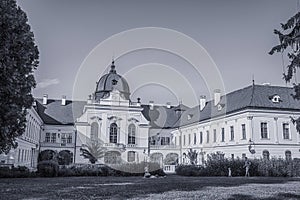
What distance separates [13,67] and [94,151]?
2869cm

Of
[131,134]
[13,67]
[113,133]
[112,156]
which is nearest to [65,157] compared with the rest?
[112,156]

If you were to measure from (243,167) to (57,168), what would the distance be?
15334 millimetres

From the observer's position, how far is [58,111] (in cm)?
5222

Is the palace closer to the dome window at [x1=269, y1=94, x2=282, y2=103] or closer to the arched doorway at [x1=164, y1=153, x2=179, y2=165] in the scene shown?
the dome window at [x1=269, y1=94, x2=282, y2=103]

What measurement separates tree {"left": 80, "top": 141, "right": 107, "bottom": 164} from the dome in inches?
323

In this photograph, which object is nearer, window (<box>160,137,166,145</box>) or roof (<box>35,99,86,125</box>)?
roof (<box>35,99,86,125</box>)

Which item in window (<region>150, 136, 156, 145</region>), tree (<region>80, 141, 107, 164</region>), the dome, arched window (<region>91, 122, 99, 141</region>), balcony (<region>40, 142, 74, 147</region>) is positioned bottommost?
tree (<region>80, 141, 107, 164</region>)

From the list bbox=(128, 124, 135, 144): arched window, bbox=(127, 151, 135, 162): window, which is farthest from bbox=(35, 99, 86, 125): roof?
bbox=(127, 151, 135, 162): window

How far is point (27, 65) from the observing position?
15461 millimetres

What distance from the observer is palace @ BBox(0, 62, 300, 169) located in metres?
36.3

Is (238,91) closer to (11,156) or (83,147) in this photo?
(83,147)

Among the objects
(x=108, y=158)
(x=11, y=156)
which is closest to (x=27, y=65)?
(x=11, y=156)

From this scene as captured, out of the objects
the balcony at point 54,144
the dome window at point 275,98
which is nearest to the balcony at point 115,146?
the balcony at point 54,144

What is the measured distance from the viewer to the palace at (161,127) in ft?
119
